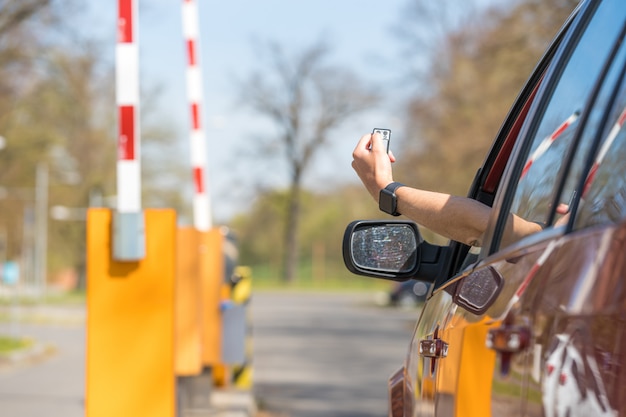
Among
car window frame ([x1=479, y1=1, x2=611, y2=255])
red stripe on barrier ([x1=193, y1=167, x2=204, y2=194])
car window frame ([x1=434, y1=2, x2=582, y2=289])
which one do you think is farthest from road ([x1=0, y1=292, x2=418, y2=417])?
car window frame ([x1=479, y1=1, x2=611, y2=255])

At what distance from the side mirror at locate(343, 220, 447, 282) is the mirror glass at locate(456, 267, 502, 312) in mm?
470

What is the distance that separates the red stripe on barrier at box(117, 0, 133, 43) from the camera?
4.86 metres

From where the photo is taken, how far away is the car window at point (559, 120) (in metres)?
1.71

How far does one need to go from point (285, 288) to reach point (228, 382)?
5385cm

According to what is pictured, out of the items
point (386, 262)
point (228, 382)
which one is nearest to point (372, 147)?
point (386, 262)

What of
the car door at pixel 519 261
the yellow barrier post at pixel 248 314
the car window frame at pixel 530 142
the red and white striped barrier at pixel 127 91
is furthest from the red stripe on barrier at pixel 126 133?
the yellow barrier post at pixel 248 314

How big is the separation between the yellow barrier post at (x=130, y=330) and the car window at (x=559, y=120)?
2.46 m

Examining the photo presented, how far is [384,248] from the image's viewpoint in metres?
2.64

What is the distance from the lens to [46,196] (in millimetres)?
55281

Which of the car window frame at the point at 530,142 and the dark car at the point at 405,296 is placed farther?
the dark car at the point at 405,296

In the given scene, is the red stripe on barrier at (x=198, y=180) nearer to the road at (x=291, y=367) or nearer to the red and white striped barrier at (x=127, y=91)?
the road at (x=291, y=367)

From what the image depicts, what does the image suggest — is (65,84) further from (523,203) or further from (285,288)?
(285,288)

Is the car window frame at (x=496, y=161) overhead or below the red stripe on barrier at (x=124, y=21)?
below

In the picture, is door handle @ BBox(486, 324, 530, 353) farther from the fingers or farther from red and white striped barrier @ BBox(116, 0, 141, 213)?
red and white striped barrier @ BBox(116, 0, 141, 213)
